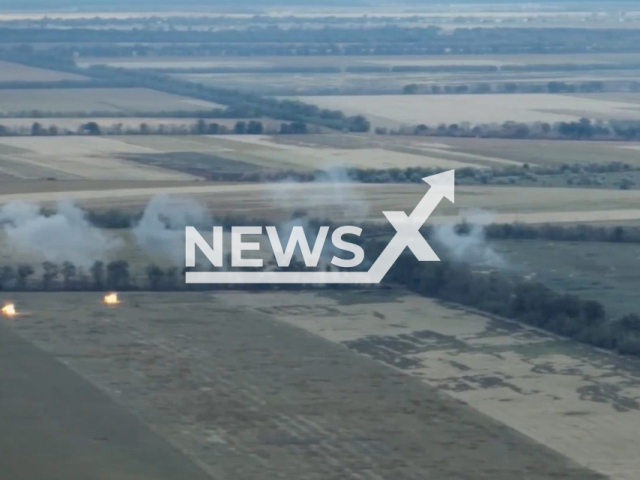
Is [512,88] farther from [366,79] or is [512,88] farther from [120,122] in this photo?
[120,122]

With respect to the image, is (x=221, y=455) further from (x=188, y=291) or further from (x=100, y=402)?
(x=188, y=291)

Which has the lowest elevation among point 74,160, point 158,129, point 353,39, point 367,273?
point 367,273

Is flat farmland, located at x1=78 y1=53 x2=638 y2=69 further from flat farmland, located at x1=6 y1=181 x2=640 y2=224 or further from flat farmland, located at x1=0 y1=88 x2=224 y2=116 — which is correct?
flat farmland, located at x1=6 y1=181 x2=640 y2=224

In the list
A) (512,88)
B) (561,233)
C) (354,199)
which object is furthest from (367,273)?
(512,88)

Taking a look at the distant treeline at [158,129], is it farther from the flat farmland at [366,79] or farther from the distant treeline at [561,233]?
the distant treeline at [561,233]

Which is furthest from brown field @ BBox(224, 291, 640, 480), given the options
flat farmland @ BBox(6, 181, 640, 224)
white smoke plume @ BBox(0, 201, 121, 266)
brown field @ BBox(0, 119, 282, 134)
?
brown field @ BBox(0, 119, 282, 134)

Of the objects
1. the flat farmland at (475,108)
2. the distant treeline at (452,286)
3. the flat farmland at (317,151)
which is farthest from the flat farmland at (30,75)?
the distant treeline at (452,286)
